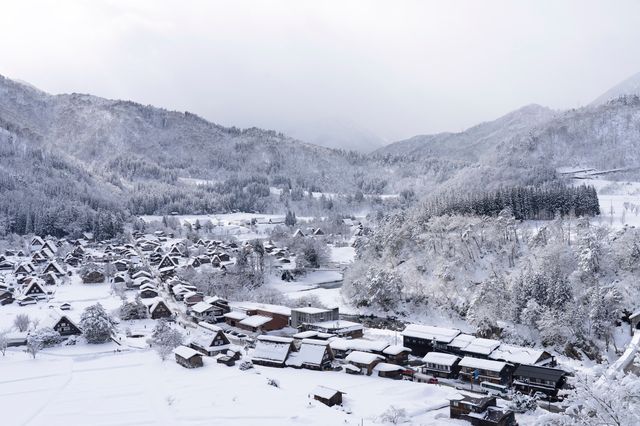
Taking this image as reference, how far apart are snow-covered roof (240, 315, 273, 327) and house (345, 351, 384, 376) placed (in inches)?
392

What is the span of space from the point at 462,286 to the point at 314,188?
121265 millimetres

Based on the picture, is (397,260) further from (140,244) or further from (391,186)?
(391,186)

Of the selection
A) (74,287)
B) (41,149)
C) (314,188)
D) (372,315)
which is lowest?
(372,315)

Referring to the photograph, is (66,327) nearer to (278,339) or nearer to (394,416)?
(278,339)

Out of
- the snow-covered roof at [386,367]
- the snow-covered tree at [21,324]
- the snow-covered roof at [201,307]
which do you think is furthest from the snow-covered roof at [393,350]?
the snow-covered tree at [21,324]

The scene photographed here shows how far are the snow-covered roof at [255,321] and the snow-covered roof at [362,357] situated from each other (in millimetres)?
9934

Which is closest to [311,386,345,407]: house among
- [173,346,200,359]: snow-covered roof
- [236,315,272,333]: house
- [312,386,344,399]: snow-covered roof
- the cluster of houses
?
[312,386,344,399]: snow-covered roof

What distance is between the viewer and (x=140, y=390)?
23.5m

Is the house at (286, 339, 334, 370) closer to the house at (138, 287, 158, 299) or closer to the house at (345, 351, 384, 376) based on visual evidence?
A: the house at (345, 351, 384, 376)

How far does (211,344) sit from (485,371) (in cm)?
1602

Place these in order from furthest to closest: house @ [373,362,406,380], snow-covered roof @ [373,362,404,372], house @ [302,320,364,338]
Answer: house @ [302,320,364,338] → snow-covered roof @ [373,362,404,372] → house @ [373,362,406,380]

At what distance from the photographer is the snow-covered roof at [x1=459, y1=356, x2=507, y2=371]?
26788mm

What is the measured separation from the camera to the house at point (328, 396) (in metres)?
22.0

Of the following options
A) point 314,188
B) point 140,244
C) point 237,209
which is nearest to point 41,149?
point 237,209
